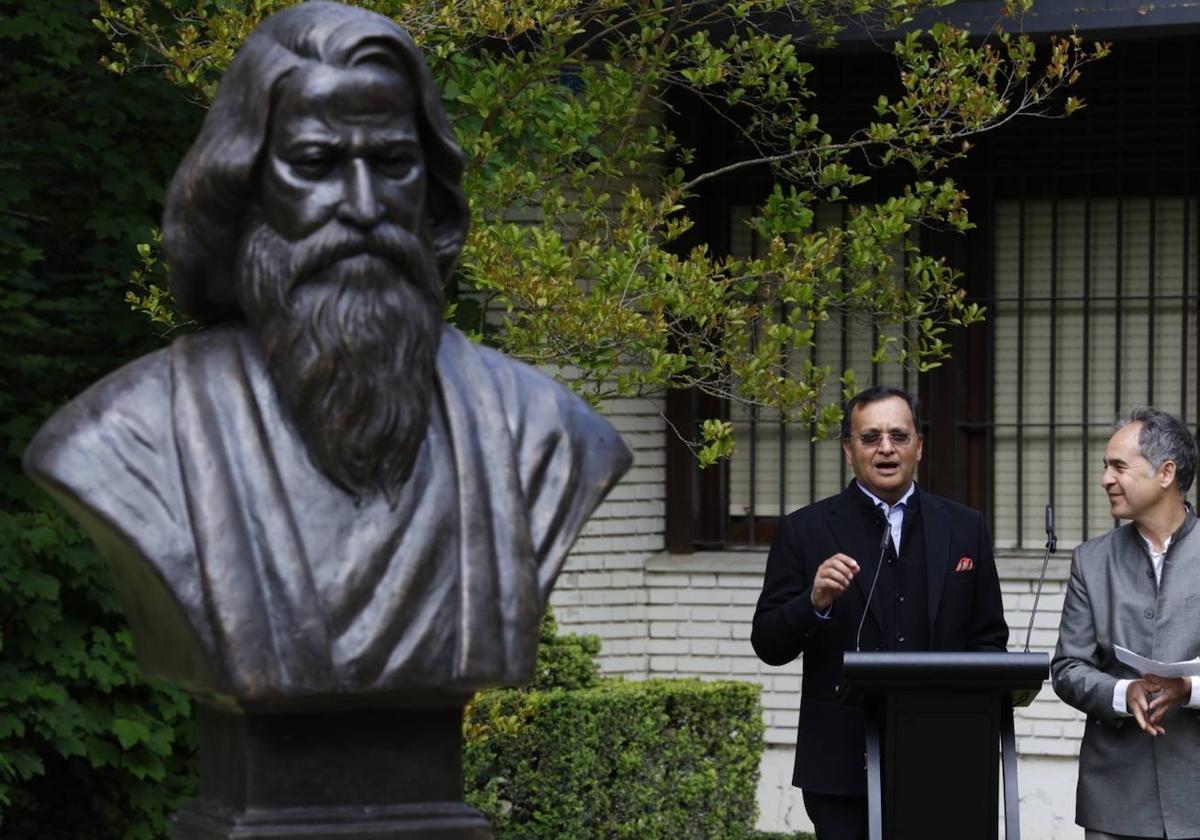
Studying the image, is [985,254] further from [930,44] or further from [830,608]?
[830,608]

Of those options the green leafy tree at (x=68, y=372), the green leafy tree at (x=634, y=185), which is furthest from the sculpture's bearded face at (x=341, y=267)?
the green leafy tree at (x=68, y=372)

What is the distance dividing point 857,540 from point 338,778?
2105mm

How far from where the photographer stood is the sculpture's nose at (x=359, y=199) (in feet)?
12.6

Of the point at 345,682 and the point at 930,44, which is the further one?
the point at 930,44

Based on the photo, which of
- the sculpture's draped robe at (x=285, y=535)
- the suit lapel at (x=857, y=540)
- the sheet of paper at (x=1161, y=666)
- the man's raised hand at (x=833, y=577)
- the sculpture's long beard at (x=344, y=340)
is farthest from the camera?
the suit lapel at (x=857, y=540)

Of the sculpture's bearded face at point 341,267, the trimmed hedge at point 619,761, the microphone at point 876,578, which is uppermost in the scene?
the sculpture's bearded face at point 341,267

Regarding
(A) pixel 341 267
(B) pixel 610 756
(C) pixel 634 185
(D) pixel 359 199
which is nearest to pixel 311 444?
(A) pixel 341 267

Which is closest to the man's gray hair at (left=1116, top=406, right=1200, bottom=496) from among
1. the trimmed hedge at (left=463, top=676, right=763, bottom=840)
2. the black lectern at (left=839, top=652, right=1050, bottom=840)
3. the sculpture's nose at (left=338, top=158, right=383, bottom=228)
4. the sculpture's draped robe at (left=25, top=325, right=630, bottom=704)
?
the black lectern at (left=839, top=652, right=1050, bottom=840)

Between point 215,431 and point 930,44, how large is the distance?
19.7 feet

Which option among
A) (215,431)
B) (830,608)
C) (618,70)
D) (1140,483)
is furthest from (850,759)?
(618,70)

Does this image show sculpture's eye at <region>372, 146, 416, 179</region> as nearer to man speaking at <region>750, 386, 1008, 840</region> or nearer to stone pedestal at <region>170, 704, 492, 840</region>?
stone pedestal at <region>170, 704, 492, 840</region>

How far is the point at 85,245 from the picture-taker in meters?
9.08

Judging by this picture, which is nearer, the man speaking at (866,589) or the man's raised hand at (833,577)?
the man's raised hand at (833,577)

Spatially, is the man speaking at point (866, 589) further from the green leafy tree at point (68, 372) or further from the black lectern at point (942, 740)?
the green leafy tree at point (68, 372)
